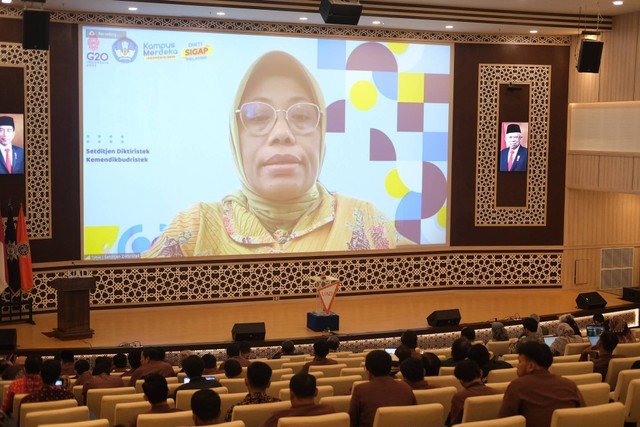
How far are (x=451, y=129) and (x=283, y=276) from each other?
4.09 meters

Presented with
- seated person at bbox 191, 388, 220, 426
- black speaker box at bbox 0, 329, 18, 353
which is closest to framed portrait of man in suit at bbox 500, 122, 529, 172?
black speaker box at bbox 0, 329, 18, 353

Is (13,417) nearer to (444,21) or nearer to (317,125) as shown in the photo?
(317,125)

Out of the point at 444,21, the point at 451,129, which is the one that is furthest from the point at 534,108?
the point at 444,21

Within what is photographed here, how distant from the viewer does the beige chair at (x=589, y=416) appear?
416 centimetres

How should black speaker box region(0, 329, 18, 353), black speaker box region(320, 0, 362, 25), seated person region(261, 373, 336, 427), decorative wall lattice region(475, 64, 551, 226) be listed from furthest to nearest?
decorative wall lattice region(475, 64, 551, 226) < black speaker box region(320, 0, 362, 25) < black speaker box region(0, 329, 18, 353) < seated person region(261, 373, 336, 427)

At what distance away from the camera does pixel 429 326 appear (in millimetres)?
11836

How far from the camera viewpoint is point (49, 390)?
5426mm

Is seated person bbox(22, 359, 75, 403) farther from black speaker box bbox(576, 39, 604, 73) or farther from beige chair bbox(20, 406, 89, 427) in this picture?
black speaker box bbox(576, 39, 604, 73)

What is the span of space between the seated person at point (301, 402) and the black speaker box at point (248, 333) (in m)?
6.63

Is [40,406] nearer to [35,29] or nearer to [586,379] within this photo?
[586,379]

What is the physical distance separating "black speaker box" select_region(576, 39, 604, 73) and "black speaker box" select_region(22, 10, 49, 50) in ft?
27.1

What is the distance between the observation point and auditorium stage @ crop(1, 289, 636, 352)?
11195mm

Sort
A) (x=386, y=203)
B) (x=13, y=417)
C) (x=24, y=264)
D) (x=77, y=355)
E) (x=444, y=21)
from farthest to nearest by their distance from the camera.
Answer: (x=386, y=203)
(x=444, y=21)
(x=24, y=264)
(x=77, y=355)
(x=13, y=417)

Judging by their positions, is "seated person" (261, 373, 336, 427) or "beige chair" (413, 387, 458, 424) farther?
"beige chair" (413, 387, 458, 424)
